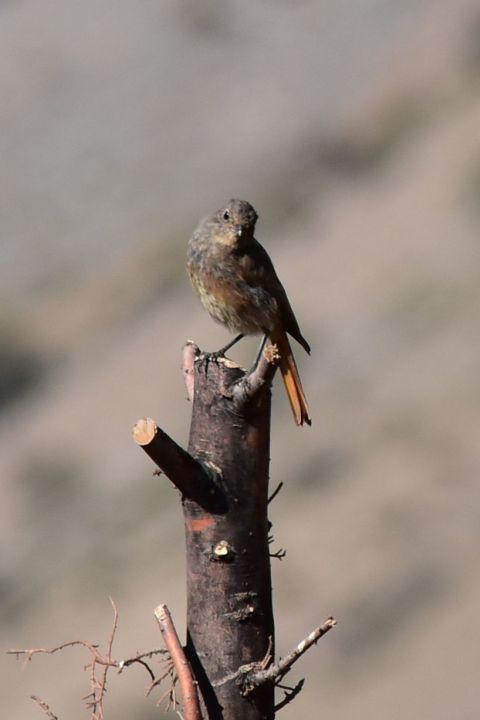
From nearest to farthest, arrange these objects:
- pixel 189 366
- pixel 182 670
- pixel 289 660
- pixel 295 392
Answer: pixel 289 660, pixel 182 670, pixel 189 366, pixel 295 392

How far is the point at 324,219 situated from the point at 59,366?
7.18m

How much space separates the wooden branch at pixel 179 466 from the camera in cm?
586

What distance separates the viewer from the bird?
764 centimetres

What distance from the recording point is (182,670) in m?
5.88

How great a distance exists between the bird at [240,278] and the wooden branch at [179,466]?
1.55 m

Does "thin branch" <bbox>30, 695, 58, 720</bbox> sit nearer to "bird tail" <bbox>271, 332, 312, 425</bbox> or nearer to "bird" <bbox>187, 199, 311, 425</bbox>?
"bird tail" <bbox>271, 332, 312, 425</bbox>

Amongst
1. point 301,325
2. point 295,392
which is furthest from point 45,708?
point 301,325

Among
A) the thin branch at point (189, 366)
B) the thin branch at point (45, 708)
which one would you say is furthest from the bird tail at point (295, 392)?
the thin branch at point (45, 708)

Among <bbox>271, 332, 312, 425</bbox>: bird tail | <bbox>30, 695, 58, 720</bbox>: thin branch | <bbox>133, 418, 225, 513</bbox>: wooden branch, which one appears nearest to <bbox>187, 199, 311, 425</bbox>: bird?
<bbox>271, 332, 312, 425</bbox>: bird tail

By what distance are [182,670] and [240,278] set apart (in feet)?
7.52

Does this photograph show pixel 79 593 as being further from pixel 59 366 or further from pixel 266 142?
pixel 266 142

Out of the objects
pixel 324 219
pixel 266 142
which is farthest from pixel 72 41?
pixel 324 219

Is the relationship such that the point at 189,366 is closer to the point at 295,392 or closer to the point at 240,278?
the point at 295,392

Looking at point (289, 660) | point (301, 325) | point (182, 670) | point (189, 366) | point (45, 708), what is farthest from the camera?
point (301, 325)
